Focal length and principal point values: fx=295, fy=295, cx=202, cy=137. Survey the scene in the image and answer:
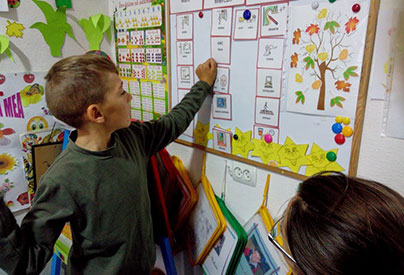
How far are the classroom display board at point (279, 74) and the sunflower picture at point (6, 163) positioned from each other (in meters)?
0.89

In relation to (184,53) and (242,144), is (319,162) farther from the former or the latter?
(184,53)

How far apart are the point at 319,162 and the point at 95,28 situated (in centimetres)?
126

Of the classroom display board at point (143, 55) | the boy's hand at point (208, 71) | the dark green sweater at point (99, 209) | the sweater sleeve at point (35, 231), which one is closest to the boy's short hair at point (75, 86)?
the dark green sweater at point (99, 209)

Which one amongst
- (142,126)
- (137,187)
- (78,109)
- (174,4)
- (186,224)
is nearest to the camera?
(78,109)

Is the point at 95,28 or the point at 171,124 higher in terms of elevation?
the point at 95,28

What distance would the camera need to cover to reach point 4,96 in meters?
1.30

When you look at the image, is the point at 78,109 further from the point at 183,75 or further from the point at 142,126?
the point at 183,75

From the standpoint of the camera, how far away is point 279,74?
0.94 metres

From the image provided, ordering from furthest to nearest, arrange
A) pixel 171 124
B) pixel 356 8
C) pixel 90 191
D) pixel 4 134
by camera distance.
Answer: pixel 4 134
pixel 171 124
pixel 90 191
pixel 356 8

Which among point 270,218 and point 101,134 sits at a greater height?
point 101,134

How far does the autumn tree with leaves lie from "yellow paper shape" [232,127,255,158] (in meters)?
0.25

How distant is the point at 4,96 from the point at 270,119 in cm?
115

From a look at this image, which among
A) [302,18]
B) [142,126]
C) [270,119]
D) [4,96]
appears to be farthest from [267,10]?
[4,96]

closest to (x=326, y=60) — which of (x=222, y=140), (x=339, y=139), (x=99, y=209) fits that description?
(x=339, y=139)
